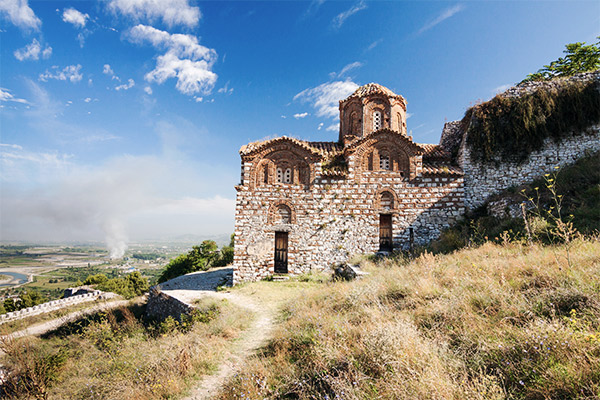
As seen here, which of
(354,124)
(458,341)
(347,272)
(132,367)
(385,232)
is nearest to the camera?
(458,341)

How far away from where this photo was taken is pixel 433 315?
445cm

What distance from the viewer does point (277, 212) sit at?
12766mm

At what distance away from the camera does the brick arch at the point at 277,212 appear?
1266 centimetres

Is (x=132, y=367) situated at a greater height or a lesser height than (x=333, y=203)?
lesser

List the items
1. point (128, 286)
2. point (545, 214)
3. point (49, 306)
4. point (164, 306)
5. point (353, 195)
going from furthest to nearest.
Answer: point (128, 286), point (49, 306), point (353, 195), point (164, 306), point (545, 214)

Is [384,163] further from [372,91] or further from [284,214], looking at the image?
[284,214]

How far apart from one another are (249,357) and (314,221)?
7804mm

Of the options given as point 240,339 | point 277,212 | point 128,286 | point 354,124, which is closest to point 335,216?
point 277,212

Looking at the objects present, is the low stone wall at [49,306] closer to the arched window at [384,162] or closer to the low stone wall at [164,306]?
the low stone wall at [164,306]

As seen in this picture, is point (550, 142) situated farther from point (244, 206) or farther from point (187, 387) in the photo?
point (187, 387)

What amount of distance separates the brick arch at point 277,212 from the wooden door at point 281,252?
723 mm

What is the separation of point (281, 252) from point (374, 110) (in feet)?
34.3

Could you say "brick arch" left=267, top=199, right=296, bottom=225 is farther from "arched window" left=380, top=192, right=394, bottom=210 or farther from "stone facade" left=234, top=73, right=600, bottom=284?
"arched window" left=380, top=192, right=394, bottom=210

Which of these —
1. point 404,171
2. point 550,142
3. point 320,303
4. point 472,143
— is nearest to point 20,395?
point 320,303
